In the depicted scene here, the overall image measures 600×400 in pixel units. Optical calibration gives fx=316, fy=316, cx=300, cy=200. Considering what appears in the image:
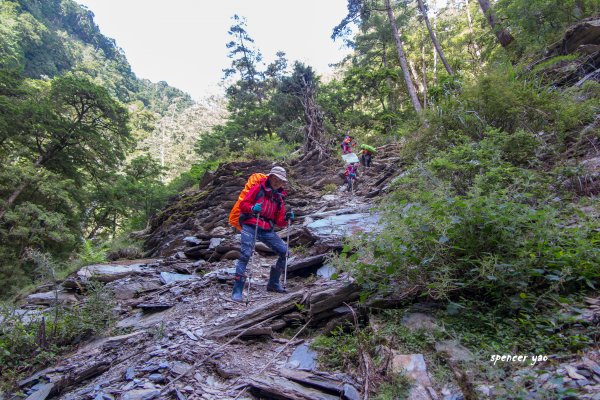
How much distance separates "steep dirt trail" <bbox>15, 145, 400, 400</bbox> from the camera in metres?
3.24

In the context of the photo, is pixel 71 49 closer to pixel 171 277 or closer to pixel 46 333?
pixel 171 277

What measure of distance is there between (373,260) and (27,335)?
5398 mm

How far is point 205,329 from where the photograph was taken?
459cm

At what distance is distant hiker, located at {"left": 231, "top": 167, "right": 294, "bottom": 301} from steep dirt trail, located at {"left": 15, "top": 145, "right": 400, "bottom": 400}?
1.13 feet

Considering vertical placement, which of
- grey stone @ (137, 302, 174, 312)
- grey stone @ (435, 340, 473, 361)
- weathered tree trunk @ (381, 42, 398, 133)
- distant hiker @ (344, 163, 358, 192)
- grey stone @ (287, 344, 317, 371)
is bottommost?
grey stone @ (287, 344, 317, 371)

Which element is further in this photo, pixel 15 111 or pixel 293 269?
pixel 15 111

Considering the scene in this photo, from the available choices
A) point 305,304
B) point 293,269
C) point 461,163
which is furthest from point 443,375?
point 461,163

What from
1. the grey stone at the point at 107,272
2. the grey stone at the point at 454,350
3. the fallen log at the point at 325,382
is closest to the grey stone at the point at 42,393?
the fallen log at the point at 325,382

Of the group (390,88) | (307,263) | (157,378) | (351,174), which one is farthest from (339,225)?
(390,88)

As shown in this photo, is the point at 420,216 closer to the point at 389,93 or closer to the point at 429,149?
the point at 429,149

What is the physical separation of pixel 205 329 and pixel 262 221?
6.82 ft

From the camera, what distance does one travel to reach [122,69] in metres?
78.8

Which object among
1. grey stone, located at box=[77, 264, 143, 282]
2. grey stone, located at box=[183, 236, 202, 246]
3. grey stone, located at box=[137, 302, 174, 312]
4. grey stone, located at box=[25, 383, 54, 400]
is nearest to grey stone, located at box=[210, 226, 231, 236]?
grey stone, located at box=[183, 236, 202, 246]

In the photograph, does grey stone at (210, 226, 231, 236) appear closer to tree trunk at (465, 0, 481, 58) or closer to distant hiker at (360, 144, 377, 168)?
distant hiker at (360, 144, 377, 168)
